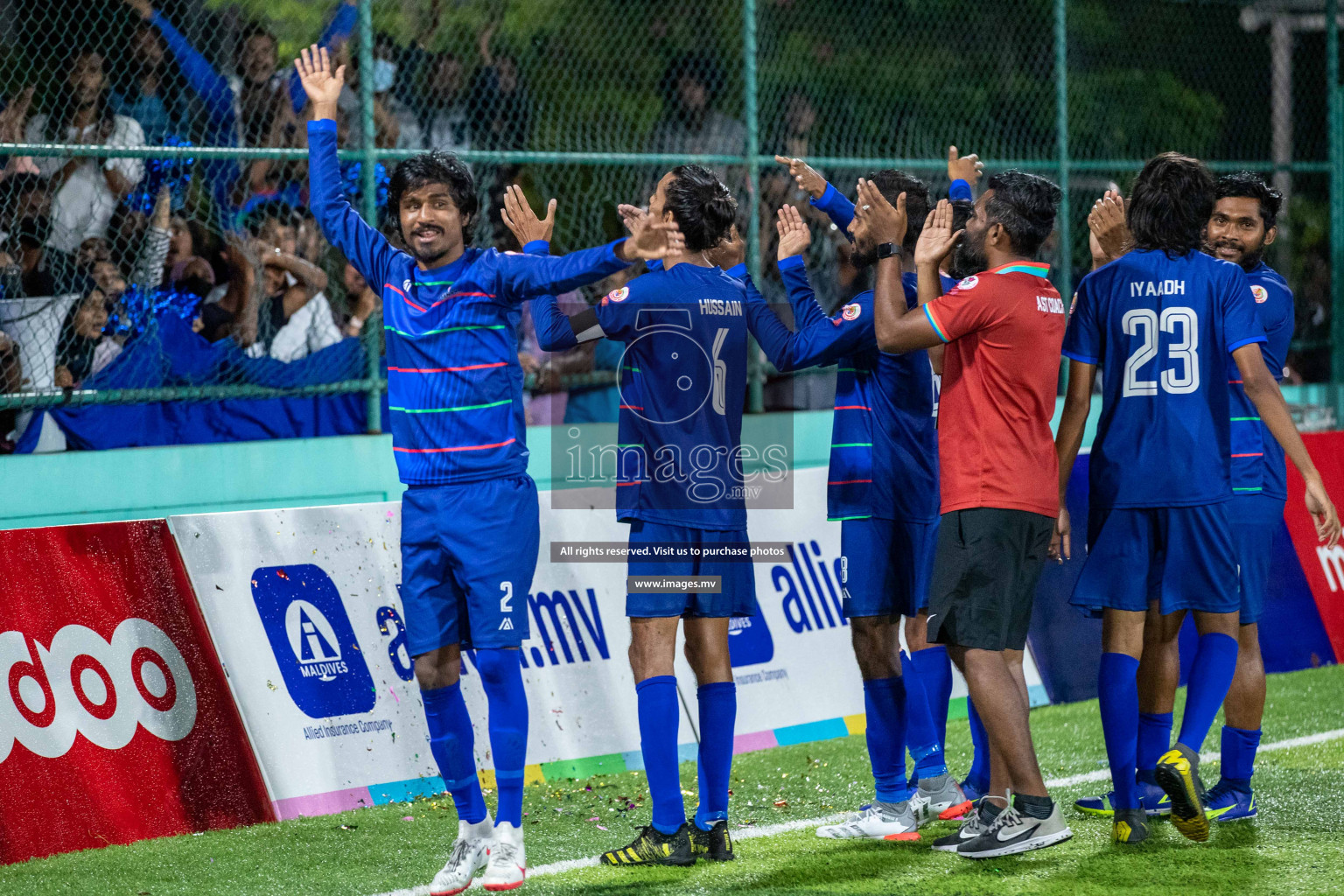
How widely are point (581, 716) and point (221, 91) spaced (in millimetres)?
3896

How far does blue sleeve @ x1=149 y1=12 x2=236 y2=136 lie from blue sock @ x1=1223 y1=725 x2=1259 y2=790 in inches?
222

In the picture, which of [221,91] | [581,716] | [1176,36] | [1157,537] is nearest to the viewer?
[1157,537]

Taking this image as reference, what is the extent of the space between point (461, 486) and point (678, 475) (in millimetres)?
697

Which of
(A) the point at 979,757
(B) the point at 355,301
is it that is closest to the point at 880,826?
(A) the point at 979,757

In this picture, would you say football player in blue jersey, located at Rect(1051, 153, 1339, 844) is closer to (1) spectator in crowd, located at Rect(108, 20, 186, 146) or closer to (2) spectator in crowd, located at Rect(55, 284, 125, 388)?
(2) spectator in crowd, located at Rect(55, 284, 125, 388)

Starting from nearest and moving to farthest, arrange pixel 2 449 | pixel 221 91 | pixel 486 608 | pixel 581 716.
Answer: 1. pixel 486 608
2. pixel 581 716
3. pixel 2 449
4. pixel 221 91

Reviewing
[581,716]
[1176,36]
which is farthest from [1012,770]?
[1176,36]

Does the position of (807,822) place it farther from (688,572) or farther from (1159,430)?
(1159,430)

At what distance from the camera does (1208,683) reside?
5.03 m

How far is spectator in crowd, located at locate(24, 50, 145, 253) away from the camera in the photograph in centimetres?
722

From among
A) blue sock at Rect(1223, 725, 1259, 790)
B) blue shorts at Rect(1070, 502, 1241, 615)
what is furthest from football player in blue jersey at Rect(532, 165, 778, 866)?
blue sock at Rect(1223, 725, 1259, 790)

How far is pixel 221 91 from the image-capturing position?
7828 millimetres

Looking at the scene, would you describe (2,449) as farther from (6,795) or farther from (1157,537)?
(1157,537)

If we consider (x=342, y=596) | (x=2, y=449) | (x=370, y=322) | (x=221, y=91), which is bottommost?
(x=342, y=596)
